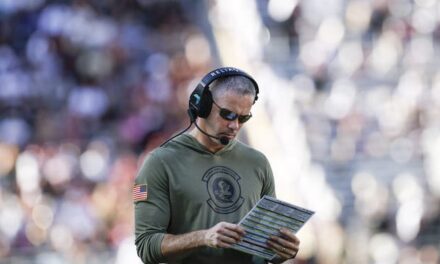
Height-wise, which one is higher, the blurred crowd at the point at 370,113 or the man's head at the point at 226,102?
the blurred crowd at the point at 370,113

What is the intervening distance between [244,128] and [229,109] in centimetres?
839

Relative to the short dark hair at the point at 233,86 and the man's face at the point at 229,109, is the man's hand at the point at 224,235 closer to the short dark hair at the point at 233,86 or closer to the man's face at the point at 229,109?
the man's face at the point at 229,109

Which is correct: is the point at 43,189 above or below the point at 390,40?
below

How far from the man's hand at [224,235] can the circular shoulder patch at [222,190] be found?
1.03 ft

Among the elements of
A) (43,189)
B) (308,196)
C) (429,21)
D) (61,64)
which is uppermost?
(429,21)

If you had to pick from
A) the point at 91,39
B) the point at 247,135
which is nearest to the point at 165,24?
the point at 91,39

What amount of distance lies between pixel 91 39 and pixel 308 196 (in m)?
2.96

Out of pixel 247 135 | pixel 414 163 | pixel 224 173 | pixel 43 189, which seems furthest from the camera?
pixel 414 163

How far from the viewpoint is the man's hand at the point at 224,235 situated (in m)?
4.98

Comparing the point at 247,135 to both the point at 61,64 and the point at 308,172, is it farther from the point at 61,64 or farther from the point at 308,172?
the point at 61,64

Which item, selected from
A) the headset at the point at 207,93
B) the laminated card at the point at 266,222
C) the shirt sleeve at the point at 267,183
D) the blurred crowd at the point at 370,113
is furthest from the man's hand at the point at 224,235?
the blurred crowd at the point at 370,113

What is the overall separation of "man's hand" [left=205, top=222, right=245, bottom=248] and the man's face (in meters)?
0.47

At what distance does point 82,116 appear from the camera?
1370 cm

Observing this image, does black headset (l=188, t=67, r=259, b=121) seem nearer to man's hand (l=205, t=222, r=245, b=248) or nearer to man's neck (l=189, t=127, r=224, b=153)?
man's neck (l=189, t=127, r=224, b=153)
